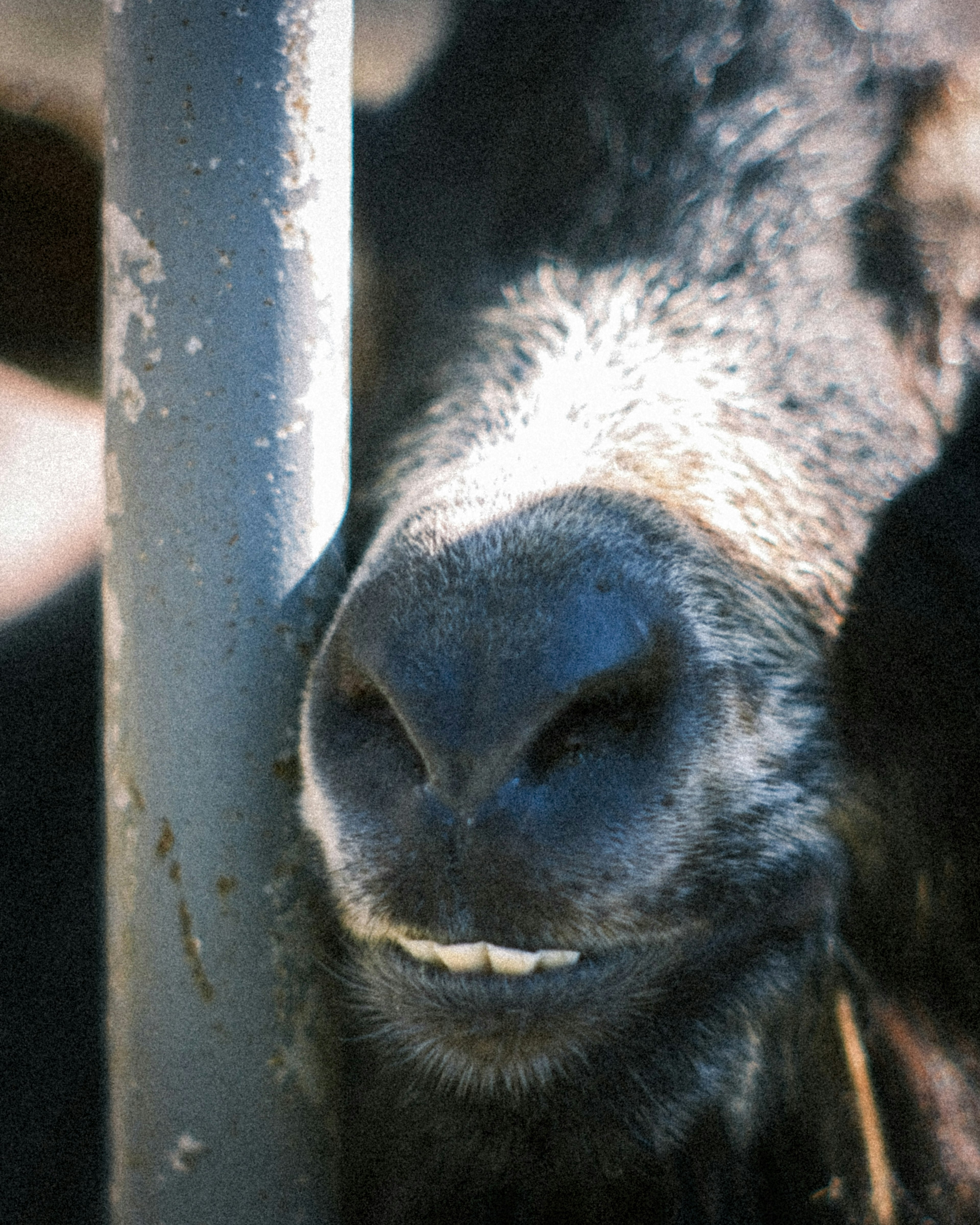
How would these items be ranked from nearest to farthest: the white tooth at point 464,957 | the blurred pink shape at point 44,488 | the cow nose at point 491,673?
the cow nose at point 491,673
the white tooth at point 464,957
the blurred pink shape at point 44,488

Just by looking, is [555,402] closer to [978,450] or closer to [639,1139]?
[978,450]

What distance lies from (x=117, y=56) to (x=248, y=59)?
0.52 ft

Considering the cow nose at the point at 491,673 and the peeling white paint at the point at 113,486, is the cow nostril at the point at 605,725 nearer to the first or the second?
the cow nose at the point at 491,673

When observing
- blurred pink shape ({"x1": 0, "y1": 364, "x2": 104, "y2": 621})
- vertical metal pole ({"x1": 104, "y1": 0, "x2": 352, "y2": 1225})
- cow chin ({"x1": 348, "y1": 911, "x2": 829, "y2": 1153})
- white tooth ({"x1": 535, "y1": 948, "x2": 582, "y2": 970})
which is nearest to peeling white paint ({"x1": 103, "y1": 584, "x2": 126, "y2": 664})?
vertical metal pole ({"x1": 104, "y1": 0, "x2": 352, "y2": 1225})

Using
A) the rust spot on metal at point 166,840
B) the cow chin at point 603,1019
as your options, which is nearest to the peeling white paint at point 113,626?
the rust spot on metal at point 166,840

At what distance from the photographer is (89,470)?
2484mm

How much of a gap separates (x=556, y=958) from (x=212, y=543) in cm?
56

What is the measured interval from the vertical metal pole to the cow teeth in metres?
0.17

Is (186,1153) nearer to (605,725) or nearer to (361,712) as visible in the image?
(361,712)

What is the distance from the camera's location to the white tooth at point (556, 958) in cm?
132

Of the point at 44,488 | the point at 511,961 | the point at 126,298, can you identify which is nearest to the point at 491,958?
the point at 511,961

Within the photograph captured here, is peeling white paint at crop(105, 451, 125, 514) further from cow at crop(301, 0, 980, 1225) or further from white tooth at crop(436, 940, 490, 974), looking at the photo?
white tooth at crop(436, 940, 490, 974)

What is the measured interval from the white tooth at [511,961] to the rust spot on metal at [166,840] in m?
0.35

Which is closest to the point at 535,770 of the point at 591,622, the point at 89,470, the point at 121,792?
the point at 591,622
